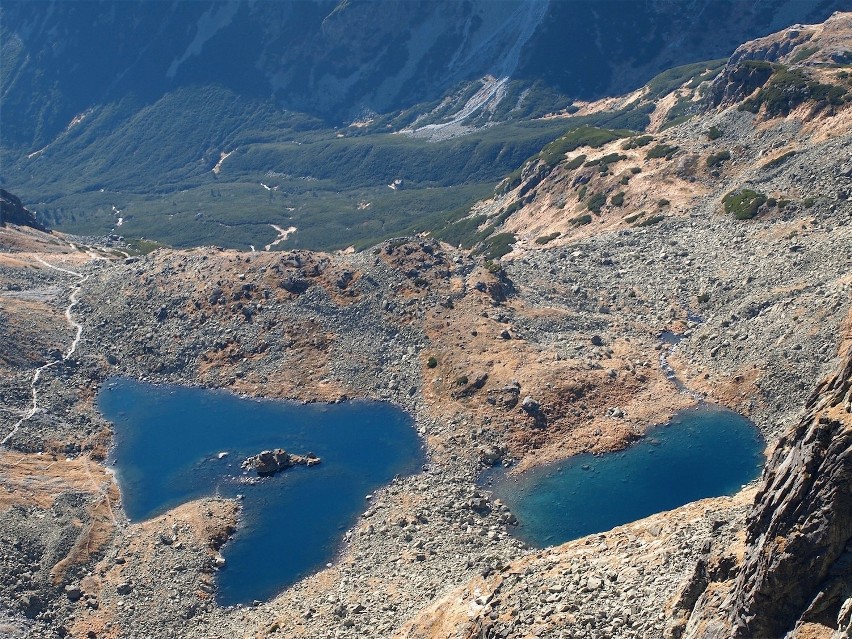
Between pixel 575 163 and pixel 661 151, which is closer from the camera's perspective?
pixel 661 151

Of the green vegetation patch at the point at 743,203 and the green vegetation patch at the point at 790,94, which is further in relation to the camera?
the green vegetation patch at the point at 790,94

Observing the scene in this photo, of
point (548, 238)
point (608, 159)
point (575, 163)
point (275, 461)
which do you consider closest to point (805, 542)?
point (275, 461)

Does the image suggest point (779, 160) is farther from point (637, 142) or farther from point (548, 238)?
point (637, 142)

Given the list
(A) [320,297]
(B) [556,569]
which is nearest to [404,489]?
(B) [556,569]

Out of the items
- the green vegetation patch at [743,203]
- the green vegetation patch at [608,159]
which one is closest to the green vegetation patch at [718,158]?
the green vegetation patch at [743,203]

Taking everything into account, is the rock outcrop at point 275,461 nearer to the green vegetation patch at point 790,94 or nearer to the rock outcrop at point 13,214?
the green vegetation patch at point 790,94

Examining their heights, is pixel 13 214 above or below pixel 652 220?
below
